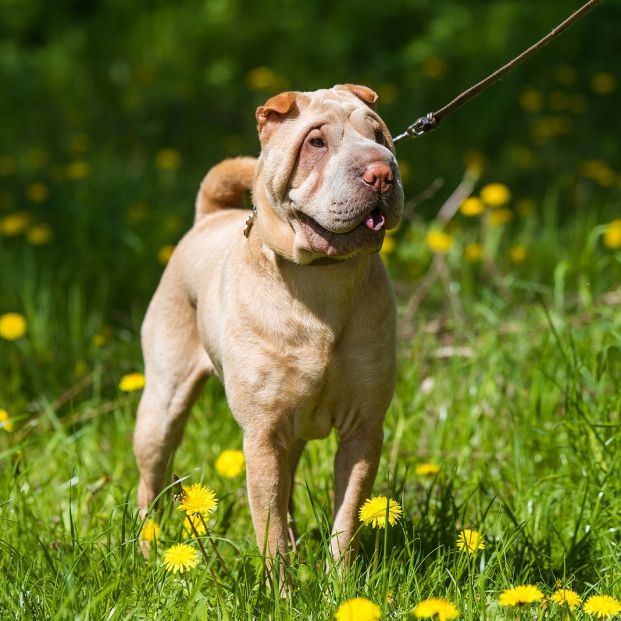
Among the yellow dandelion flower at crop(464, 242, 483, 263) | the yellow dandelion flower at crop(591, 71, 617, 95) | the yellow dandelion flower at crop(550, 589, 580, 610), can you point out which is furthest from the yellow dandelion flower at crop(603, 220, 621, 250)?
the yellow dandelion flower at crop(591, 71, 617, 95)

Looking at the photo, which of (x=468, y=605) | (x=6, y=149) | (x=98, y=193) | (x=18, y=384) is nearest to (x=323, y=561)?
(x=468, y=605)

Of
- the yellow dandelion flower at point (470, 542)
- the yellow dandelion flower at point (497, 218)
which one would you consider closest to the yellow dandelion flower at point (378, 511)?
the yellow dandelion flower at point (470, 542)

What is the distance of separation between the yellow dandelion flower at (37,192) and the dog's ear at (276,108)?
10.4 ft

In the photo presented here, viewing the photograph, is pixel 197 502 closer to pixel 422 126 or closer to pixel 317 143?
pixel 317 143

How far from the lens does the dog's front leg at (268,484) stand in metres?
2.78

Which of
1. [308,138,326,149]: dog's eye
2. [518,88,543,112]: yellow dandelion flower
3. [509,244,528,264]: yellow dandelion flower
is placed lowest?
[509,244,528,264]: yellow dandelion flower

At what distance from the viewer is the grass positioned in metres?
2.66

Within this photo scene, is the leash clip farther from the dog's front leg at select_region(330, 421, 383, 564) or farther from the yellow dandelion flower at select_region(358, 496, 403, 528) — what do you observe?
the yellow dandelion flower at select_region(358, 496, 403, 528)

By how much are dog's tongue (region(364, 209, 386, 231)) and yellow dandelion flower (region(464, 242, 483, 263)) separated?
250 centimetres

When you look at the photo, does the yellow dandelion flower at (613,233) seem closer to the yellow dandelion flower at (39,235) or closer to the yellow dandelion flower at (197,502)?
the yellow dandelion flower at (197,502)

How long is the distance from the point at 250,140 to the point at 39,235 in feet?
8.06

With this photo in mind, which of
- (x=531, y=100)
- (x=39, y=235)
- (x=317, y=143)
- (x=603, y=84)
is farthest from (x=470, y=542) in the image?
(x=603, y=84)

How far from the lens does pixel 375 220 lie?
8.27 feet

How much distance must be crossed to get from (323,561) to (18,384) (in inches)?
73.1
